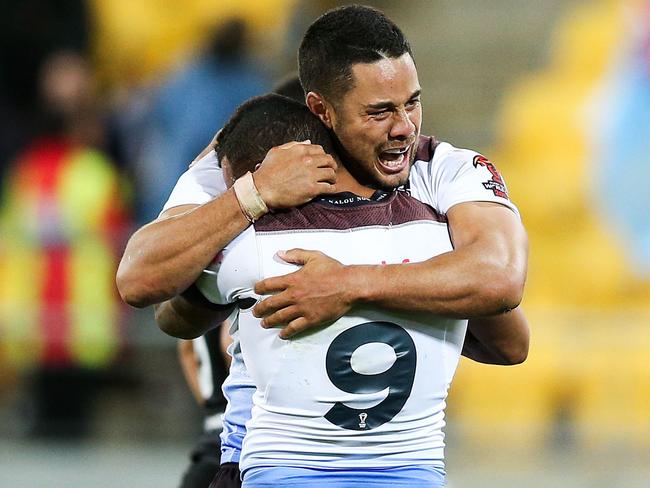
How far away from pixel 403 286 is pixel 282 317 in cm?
25

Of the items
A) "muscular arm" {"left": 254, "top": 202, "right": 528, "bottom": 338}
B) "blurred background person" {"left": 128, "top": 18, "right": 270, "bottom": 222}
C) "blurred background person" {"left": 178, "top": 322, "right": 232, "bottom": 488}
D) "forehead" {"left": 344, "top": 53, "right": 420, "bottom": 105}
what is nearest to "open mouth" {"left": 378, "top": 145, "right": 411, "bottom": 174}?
"forehead" {"left": 344, "top": 53, "right": 420, "bottom": 105}

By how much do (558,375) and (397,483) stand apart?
193 inches

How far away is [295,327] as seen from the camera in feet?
9.07

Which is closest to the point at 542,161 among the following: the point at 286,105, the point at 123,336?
the point at 123,336

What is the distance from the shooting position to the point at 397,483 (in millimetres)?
2820

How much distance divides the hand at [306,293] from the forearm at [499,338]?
1.38 feet

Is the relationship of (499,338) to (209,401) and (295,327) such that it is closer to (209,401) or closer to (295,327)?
(295,327)

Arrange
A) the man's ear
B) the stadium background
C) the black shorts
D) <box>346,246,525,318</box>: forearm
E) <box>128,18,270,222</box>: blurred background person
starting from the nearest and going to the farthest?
<box>346,246,525,318</box>: forearm
the man's ear
the black shorts
the stadium background
<box>128,18,270,222</box>: blurred background person

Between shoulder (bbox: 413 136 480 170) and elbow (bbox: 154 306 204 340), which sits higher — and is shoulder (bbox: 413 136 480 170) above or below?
above

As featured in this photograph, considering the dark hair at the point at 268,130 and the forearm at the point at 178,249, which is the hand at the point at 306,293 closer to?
the forearm at the point at 178,249

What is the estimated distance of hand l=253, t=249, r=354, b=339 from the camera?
2.73 meters

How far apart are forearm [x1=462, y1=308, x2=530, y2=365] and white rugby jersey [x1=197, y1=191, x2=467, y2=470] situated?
208 millimetres

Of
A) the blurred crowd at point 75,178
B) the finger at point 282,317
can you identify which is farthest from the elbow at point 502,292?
the blurred crowd at point 75,178

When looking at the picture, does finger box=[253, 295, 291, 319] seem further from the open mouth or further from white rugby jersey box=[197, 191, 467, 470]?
the open mouth
